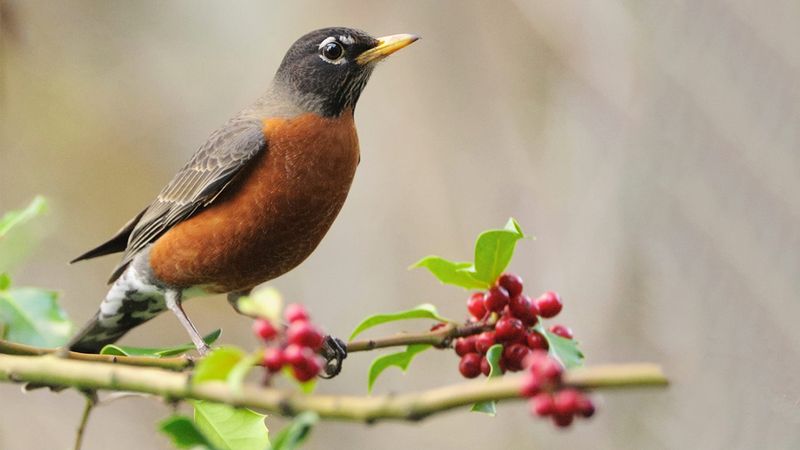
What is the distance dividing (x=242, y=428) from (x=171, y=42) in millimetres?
4240

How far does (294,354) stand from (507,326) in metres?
0.63

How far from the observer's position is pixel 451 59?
4.72m

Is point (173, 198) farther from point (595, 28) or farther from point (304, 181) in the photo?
point (595, 28)

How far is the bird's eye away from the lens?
2496 millimetres

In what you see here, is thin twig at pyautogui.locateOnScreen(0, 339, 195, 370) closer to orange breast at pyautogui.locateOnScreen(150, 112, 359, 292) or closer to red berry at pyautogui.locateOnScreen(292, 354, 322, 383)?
red berry at pyautogui.locateOnScreen(292, 354, 322, 383)

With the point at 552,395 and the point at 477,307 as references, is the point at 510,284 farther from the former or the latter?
the point at 552,395

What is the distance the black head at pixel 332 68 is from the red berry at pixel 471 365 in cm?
107

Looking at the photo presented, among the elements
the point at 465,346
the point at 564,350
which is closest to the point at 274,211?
the point at 465,346

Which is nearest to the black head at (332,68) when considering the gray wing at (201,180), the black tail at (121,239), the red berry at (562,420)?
the gray wing at (201,180)

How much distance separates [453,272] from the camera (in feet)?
4.74

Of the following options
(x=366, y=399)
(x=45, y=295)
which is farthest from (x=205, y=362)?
(x=45, y=295)

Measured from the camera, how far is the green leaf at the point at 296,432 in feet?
2.44

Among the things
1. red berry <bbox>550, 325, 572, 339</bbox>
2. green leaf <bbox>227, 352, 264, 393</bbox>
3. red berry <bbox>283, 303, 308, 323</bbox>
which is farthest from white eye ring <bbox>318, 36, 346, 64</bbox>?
green leaf <bbox>227, 352, 264, 393</bbox>

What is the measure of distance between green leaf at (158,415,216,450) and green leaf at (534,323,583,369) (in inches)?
22.7
